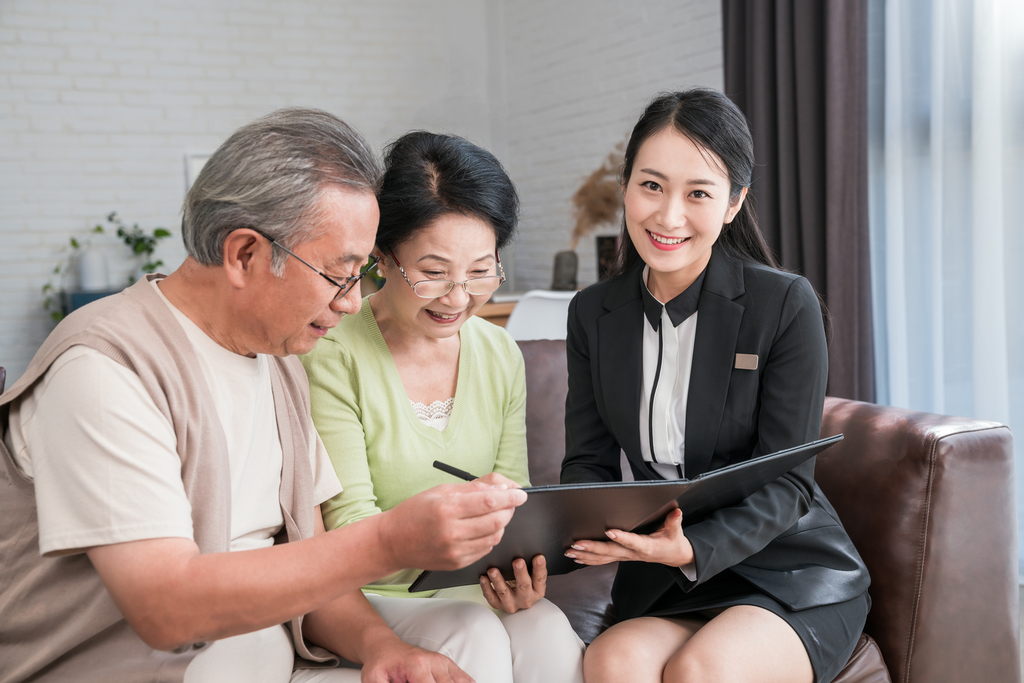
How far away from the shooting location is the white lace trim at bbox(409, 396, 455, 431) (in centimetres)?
153

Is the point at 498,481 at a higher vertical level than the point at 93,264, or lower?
lower

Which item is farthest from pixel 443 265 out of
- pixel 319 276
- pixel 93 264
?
pixel 93 264

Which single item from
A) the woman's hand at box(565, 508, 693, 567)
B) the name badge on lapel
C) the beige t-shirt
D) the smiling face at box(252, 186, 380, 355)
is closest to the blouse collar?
the name badge on lapel

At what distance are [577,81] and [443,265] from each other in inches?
148

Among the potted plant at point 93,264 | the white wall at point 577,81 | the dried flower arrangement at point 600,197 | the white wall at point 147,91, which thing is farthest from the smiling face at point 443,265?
the white wall at point 147,91

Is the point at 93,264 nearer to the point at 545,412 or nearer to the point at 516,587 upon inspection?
the point at 545,412

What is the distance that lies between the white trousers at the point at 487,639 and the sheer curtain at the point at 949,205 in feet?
6.51

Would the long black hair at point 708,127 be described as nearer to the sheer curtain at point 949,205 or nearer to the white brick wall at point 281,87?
the sheer curtain at point 949,205

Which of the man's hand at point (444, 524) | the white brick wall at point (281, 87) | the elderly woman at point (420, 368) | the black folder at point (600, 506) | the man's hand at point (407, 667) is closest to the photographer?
the man's hand at point (444, 524)

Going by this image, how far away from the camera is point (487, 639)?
48.2 inches

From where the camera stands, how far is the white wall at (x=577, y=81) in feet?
13.5

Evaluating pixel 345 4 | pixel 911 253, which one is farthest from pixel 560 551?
pixel 345 4

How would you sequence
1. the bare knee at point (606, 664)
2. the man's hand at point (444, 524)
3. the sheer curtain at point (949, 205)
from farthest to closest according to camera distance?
the sheer curtain at point (949, 205) < the bare knee at point (606, 664) < the man's hand at point (444, 524)

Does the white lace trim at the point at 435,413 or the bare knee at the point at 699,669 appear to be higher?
the white lace trim at the point at 435,413
